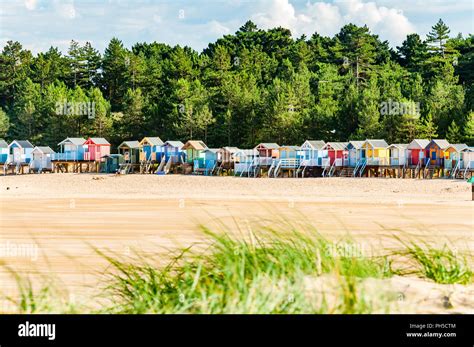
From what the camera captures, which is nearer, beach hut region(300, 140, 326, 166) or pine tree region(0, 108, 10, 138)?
beach hut region(300, 140, 326, 166)

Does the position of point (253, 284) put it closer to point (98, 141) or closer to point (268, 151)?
point (268, 151)

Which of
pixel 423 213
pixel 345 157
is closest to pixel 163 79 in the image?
pixel 345 157

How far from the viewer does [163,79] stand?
89.9 metres

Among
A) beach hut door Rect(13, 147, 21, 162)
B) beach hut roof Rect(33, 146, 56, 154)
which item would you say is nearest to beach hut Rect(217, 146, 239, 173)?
beach hut roof Rect(33, 146, 56, 154)

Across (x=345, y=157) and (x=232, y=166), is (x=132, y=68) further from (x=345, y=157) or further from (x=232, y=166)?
(x=345, y=157)

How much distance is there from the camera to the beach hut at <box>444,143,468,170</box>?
54062mm

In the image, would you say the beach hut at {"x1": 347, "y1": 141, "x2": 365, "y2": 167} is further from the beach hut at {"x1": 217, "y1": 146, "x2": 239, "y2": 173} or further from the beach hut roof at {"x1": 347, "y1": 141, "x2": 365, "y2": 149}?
the beach hut at {"x1": 217, "y1": 146, "x2": 239, "y2": 173}

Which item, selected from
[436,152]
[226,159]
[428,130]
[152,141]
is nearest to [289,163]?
[226,159]

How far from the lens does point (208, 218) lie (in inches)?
1036

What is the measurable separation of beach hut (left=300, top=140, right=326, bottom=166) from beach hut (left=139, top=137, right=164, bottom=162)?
49.2 feet

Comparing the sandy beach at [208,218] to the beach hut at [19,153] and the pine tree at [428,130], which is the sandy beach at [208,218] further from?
the beach hut at [19,153]

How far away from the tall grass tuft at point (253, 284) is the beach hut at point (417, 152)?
168 ft

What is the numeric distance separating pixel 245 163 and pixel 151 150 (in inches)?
462
